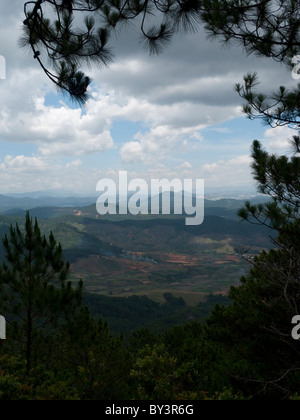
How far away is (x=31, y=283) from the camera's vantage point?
7.58m

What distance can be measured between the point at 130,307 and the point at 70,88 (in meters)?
109

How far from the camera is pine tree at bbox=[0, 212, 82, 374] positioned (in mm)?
7465

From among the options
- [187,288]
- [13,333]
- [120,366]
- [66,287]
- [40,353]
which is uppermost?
[66,287]

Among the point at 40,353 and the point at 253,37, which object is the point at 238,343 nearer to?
the point at 40,353

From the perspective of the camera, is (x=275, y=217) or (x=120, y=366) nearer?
(x=275, y=217)

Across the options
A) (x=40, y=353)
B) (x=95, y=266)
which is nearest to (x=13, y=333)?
(x=40, y=353)

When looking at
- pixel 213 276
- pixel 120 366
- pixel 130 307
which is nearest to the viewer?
pixel 120 366

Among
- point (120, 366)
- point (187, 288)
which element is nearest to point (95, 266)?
point (187, 288)

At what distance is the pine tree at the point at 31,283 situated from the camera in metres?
7.46

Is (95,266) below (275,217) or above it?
below

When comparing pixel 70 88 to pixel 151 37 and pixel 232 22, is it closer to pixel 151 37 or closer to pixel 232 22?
pixel 151 37

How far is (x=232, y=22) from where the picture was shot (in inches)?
219

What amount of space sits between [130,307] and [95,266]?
7453cm

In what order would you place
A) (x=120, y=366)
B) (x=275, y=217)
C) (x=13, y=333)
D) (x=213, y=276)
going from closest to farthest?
(x=275, y=217)
(x=13, y=333)
(x=120, y=366)
(x=213, y=276)
